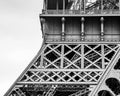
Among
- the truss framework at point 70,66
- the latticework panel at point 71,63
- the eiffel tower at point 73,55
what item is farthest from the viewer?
the latticework panel at point 71,63

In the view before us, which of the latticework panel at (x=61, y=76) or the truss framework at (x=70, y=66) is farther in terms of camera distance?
the latticework panel at (x=61, y=76)

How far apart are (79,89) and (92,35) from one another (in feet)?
14.1

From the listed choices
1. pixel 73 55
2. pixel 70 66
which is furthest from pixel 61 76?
pixel 73 55

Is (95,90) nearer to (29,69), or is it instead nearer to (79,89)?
(79,89)

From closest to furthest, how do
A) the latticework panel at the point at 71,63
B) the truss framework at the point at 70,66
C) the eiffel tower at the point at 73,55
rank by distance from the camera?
1. the truss framework at the point at 70,66
2. the eiffel tower at the point at 73,55
3. the latticework panel at the point at 71,63

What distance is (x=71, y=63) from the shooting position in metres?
27.3

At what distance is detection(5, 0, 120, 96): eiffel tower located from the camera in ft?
86.3

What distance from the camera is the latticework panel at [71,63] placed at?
1044 inches

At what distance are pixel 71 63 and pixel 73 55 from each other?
2.65 metres

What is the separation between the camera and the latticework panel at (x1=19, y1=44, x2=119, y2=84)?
87.0 feet

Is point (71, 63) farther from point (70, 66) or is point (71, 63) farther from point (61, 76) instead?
point (61, 76)

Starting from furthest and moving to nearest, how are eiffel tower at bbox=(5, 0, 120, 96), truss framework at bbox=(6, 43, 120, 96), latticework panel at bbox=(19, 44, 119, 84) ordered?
latticework panel at bbox=(19, 44, 119, 84)
eiffel tower at bbox=(5, 0, 120, 96)
truss framework at bbox=(6, 43, 120, 96)

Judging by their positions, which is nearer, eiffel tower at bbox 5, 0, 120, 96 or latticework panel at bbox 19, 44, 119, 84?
eiffel tower at bbox 5, 0, 120, 96

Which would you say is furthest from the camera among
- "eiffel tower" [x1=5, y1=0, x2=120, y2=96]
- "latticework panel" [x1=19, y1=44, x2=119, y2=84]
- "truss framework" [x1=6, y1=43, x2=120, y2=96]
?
"latticework panel" [x1=19, y1=44, x2=119, y2=84]
